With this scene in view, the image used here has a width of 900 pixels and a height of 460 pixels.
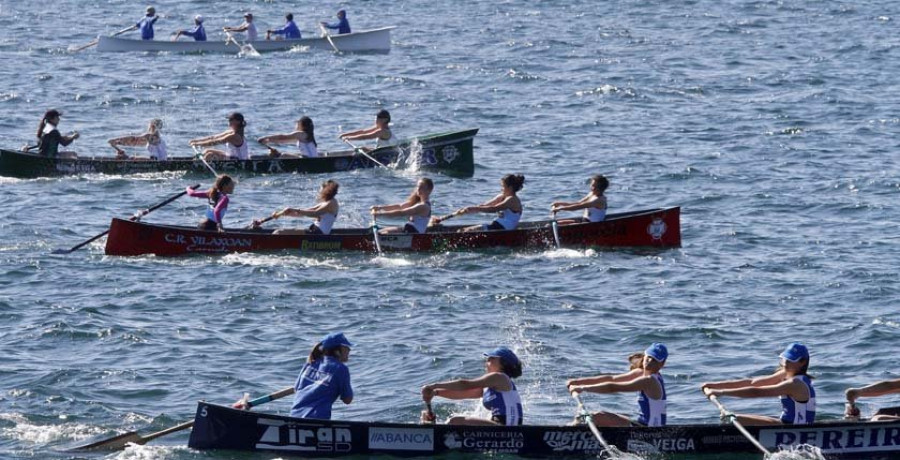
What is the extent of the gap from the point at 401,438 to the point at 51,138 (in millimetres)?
19848

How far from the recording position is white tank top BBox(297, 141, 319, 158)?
123 feet

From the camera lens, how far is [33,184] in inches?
1444

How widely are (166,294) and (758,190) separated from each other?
1527 cm

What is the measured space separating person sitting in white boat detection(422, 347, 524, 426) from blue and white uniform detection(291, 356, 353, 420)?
0.98 metres

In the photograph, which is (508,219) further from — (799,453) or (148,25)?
(148,25)

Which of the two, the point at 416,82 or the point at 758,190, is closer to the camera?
the point at 758,190

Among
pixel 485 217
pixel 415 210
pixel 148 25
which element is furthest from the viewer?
pixel 148 25

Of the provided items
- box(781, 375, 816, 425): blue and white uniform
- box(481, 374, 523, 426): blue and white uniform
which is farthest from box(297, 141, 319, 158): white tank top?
box(781, 375, 816, 425): blue and white uniform

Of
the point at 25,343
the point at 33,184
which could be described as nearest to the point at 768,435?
the point at 25,343

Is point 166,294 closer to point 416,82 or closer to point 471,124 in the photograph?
point 471,124

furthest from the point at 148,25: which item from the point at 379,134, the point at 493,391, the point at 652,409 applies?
the point at 652,409

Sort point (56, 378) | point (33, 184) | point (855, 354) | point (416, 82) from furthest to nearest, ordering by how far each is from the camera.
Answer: point (416, 82), point (33, 184), point (855, 354), point (56, 378)

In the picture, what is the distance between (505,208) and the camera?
30.4m

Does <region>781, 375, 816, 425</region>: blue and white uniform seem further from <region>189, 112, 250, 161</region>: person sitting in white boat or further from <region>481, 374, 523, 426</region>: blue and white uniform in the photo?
<region>189, 112, 250, 161</region>: person sitting in white boat
